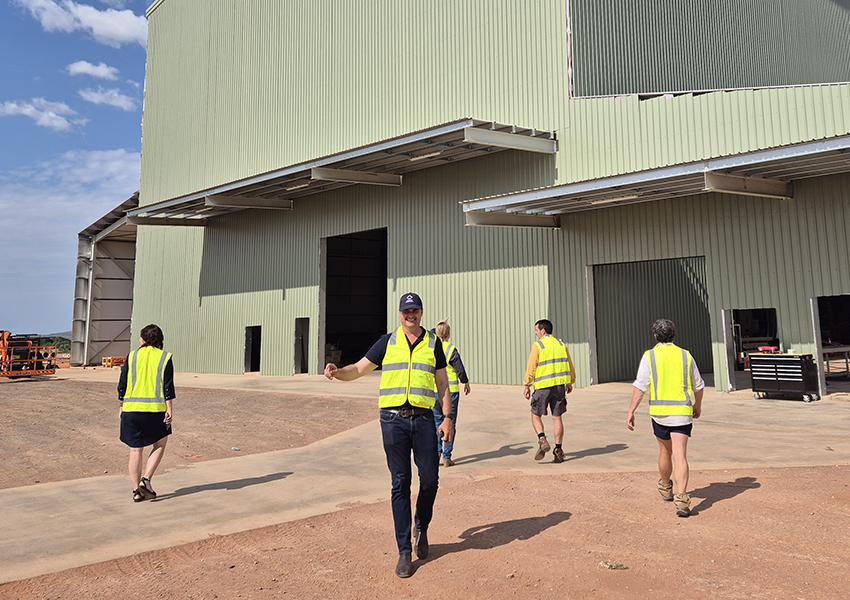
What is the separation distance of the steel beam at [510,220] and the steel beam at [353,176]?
5.39 metres

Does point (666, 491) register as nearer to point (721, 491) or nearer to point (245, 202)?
point (721, 491)

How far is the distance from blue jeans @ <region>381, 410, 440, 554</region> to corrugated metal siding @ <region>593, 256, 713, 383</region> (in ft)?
49.0

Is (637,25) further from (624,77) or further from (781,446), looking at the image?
(781,446)

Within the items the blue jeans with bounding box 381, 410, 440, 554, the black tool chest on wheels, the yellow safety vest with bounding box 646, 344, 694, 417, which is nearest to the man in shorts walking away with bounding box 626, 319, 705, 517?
the yellow safety vest with bounding box 646, 344, 694, 417

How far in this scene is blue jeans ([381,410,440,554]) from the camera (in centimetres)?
493

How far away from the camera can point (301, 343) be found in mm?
26906

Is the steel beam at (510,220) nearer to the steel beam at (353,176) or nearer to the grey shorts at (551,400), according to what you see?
the steel beam at (353,176)

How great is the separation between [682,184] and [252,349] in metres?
21.1

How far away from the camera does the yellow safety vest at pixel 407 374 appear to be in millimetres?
5062

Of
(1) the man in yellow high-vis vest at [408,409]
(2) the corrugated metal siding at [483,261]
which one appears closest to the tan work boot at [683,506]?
(1) the man in yellow high-vis vest at [408,409]

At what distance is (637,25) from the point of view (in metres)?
20.6

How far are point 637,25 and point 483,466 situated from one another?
1725 cm

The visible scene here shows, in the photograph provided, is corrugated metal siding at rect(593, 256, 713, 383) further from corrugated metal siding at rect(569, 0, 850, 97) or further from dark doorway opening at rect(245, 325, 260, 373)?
dark doorway opening at rect(245, 325, 260, 373)

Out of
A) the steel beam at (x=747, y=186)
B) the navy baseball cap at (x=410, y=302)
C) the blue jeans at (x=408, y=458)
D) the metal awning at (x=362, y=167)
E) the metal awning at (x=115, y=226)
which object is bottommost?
the blue jeans at (x=408, y=458)
